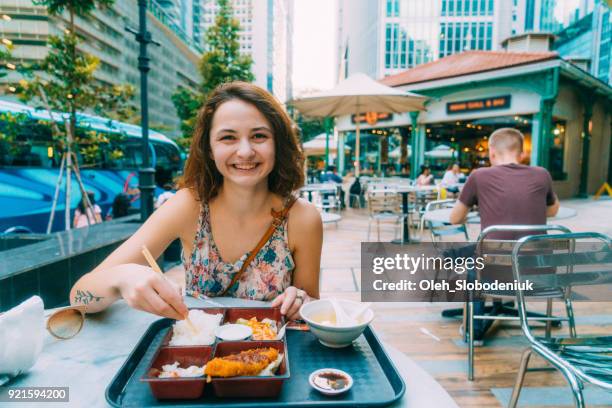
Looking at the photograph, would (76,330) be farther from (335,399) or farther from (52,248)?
(52,248)

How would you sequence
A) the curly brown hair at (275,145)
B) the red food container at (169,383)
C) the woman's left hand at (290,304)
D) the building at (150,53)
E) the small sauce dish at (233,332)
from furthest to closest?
the building at (150,53), the curly brown hair at (275,145), the woman's left hand at (290,304), the small sauce dish at (233,332), the red food container at (169,383)

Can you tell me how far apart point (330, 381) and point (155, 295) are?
1.58 ft

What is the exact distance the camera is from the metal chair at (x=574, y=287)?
1.30m

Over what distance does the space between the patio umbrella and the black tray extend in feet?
20.2

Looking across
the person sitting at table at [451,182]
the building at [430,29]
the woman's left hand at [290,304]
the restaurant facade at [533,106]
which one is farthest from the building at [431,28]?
the woman's left hand at [290,304]

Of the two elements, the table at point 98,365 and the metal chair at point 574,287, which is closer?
the table at point 98,365

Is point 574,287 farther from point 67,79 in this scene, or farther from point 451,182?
point 451,182

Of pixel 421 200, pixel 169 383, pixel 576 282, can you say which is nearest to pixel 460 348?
pixel 576 282

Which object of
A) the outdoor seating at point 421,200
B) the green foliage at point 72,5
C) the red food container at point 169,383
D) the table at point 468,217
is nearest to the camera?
the red food container at point 169,383

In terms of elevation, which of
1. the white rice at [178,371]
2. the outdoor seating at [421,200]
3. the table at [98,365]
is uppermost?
the white rice at [178,371]

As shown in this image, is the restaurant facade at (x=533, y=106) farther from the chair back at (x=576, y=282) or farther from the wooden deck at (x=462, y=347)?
the chair back at (x=576, y=282)

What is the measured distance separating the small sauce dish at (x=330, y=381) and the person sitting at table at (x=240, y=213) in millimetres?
434

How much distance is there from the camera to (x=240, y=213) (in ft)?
5.08

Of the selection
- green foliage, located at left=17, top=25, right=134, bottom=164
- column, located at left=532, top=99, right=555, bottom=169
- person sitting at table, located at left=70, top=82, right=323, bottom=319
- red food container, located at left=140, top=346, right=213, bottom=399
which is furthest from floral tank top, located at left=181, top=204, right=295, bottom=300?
column, located at left=532, top=99, right=555, bottom=169
